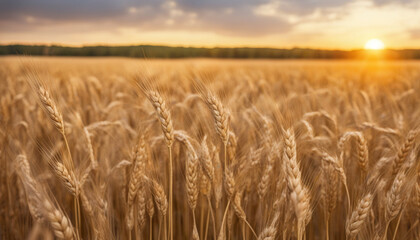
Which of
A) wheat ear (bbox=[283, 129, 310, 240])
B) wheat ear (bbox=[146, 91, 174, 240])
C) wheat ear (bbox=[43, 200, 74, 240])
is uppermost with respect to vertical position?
wheat ear (bbox=[146, 91, 174, 240])

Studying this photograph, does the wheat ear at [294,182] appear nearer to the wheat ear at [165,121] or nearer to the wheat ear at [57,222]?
the wheat ear at [165,121]

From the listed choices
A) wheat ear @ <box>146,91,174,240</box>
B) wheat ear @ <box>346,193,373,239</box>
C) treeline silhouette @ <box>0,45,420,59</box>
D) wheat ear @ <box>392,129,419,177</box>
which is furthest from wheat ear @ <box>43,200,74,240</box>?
treeline silhouette @ <box>0,45,420,59</box>

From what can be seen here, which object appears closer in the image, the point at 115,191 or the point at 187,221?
the point at 187,221

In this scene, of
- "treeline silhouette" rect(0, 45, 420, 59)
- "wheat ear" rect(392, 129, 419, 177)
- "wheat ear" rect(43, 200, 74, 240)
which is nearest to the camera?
"wheat ear" rect(43, 200, 74, 240)

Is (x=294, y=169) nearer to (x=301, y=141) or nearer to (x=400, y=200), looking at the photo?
(x=400, y=200)

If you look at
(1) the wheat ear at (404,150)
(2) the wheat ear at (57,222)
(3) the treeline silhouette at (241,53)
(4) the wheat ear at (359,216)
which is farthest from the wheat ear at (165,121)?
(3) the treeline silhouette at (241,53)

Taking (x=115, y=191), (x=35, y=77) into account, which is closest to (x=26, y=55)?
(x=35, y=77)

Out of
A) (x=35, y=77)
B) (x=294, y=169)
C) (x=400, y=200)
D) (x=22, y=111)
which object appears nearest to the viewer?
(x=294, y=169)

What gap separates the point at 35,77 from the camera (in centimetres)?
125

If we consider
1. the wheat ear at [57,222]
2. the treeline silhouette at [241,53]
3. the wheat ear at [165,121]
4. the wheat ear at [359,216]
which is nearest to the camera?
the wheat ear at [57,222]

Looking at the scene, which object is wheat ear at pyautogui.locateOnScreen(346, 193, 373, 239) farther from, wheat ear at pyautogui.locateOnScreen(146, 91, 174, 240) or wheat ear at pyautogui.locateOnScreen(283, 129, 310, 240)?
wheat ear at pyautogui.locateOnScreen(146, 91, 174, 240)

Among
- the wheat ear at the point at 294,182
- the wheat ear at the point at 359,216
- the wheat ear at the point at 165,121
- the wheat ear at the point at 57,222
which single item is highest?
Result: the wheat ear at the point at 165,121

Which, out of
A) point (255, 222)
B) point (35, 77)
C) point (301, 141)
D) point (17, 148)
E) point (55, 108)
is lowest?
point (255, 222)

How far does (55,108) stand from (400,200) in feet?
4.52
